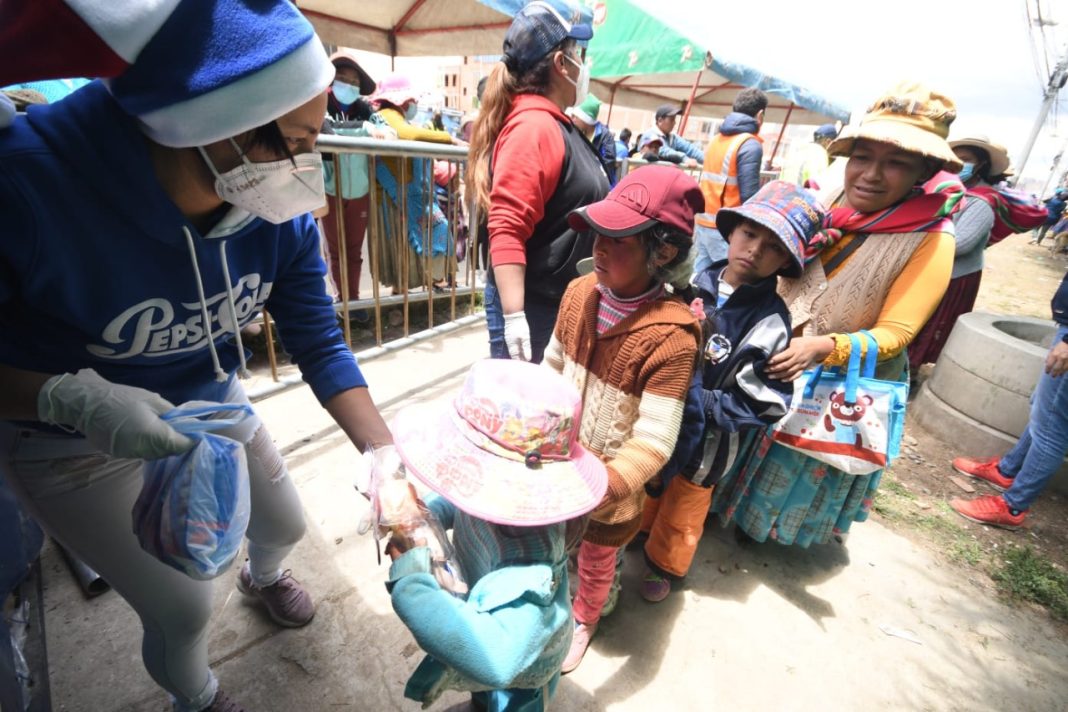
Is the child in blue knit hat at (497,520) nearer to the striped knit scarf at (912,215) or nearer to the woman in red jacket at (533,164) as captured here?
the woman in red jacket at (533,164)

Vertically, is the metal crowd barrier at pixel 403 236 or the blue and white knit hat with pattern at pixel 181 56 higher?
the blue and white knit hat with pattern at pixel 181 56

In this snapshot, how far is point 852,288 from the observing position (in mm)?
2020

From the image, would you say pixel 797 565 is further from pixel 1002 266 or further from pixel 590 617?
pixel 1002 266

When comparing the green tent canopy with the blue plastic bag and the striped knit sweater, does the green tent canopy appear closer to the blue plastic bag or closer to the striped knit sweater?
the striped knit sweater

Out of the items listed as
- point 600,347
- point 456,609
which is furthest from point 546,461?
point 600,347

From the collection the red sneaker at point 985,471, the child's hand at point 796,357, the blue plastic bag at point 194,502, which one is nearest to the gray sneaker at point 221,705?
the blue plastic bag at point 194,502

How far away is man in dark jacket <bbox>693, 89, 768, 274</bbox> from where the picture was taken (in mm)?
4559

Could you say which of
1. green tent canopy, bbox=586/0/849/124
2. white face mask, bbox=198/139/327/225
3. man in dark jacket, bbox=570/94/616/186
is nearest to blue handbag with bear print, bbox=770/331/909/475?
man in dark jacket, bbox=570/94/616/186

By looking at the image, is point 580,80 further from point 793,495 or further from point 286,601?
point 286,601

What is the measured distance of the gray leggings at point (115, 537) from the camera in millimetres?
1125

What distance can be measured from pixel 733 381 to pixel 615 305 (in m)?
0.58

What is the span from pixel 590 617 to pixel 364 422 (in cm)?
122

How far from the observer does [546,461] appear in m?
1.04

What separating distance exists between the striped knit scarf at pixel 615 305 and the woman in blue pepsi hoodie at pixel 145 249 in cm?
80
